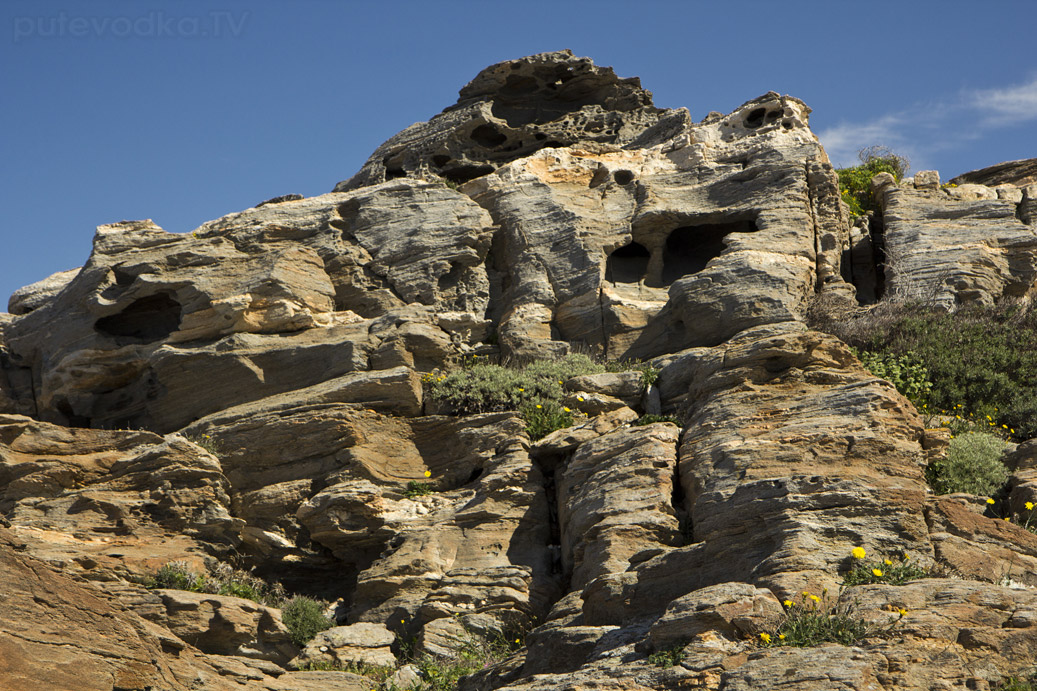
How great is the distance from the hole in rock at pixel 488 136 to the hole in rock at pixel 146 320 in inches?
313

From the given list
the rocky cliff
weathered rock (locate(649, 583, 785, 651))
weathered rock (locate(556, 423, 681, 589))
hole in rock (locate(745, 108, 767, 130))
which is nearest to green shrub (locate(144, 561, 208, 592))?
the rocky cliff

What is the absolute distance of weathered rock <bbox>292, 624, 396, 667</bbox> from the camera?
1205 centimetres

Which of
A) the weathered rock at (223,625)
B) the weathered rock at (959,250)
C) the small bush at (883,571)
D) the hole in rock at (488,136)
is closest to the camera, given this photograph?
the small bush at (883,571)

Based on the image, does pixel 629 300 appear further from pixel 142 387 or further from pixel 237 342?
pixel 142 387

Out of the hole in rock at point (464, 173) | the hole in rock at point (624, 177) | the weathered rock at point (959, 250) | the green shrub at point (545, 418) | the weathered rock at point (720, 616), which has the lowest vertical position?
the weathered rock at point (720, 616)

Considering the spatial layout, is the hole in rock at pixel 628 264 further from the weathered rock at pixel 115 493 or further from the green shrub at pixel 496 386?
the weathered rock at pixel 115 493

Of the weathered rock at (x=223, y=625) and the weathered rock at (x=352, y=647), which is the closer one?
the weathered rock at (x=223, y=625)

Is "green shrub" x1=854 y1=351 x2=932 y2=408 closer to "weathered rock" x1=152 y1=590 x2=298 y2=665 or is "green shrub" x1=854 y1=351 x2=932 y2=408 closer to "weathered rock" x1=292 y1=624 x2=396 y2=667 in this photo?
"weathered rock" x1=292 y1=624 x2=396 y2=667

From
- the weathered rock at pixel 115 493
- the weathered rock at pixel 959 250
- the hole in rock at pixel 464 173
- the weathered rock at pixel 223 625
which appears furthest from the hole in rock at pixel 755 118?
the weathered rock at pixel 223 625

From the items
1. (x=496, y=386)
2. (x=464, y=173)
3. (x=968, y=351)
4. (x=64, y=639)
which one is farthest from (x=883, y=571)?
(x=464, y=173)

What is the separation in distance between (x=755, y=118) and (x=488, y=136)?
19.3 ft

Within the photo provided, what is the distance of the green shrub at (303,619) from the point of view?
12547mm

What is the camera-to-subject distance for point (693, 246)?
67.7 feet

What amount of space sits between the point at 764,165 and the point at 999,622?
12596mm
